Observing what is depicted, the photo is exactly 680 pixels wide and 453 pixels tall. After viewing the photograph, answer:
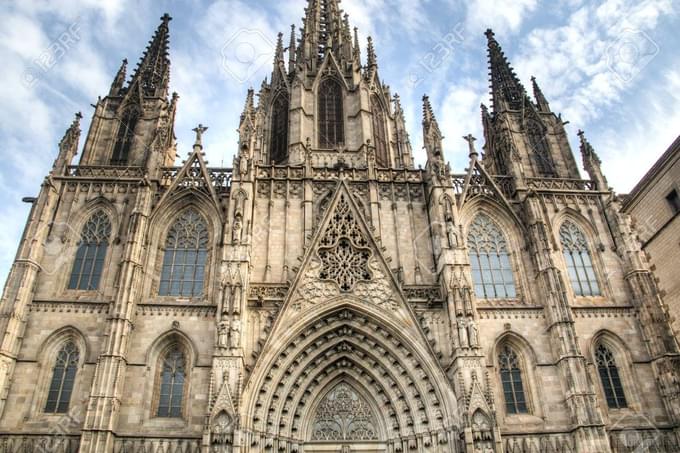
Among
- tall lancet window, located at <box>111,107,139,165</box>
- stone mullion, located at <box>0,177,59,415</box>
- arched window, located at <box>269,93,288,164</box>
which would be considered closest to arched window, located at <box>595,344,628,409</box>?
arched window, located at <box>269,93,288,164</box>

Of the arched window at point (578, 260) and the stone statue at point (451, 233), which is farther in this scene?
the arched window at point (578, 260)

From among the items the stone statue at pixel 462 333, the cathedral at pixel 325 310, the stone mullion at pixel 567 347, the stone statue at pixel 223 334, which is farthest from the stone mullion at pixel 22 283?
the stone mullion at pixel 567 347

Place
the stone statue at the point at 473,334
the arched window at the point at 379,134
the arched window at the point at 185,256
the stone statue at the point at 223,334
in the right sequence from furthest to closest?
the arched window at the point at 379,134 < the arched window at the point at 185,256 < the stone statue at the point at 473,334 < the stone statue at the point at 223,334

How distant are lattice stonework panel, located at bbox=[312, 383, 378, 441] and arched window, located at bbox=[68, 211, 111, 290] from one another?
35.4 feet

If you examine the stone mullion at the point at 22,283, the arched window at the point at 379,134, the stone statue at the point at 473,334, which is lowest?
the stone statue at the point at 473,334

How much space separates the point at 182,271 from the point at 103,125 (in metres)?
10.4

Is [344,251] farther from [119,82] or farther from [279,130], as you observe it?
[119,82]

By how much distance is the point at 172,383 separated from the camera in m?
20.2

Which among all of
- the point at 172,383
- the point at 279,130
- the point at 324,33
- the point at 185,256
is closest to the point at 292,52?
the point at 324,33

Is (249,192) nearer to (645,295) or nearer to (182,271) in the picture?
(182,271)

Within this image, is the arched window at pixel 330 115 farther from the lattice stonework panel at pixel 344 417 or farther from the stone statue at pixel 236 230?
the lattice stonework panel at pixel 344 417

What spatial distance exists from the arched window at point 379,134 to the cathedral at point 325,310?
2744mm

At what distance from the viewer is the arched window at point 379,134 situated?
29.9 m

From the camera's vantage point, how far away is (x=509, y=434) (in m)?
19.5
